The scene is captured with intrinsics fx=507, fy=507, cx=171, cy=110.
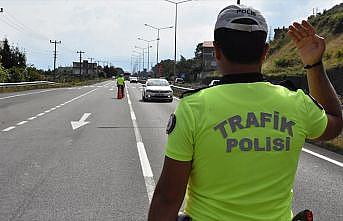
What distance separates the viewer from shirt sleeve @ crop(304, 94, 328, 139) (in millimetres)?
2234

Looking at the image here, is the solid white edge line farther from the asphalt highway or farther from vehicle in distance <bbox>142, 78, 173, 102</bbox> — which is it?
vehicle in distance <bbox>142, 78, 173, 102</bbox>

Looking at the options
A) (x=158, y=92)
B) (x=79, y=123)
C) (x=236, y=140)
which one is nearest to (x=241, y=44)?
(x=236, y=140)

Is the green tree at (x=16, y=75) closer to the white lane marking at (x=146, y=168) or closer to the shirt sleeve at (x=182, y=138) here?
the white lane marking at (x=146, y=168)

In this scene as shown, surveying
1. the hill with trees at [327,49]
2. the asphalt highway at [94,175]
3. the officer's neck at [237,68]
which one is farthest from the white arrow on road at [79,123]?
the hill with trees at [327,49]

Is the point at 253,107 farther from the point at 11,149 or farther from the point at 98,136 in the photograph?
the point at 98,136

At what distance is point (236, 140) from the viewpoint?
2.06 m

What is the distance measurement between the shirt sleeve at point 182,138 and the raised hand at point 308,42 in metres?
0.77

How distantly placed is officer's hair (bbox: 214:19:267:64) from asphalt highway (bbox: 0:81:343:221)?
3.92 metres

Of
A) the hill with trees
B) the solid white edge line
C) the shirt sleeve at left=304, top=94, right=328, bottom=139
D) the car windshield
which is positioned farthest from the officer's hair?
the hill with trees

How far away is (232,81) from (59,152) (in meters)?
8.87

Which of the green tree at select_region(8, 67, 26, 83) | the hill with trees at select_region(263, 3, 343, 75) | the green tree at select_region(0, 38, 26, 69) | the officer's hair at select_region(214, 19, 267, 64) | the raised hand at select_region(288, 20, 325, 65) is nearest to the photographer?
the officer's hair at select_region(214, 19, 267, 64)

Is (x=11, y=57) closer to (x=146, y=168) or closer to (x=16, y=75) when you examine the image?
(x=16, y=75)

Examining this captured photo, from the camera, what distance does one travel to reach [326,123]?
2.31m

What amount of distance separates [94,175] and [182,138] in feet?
20.9
